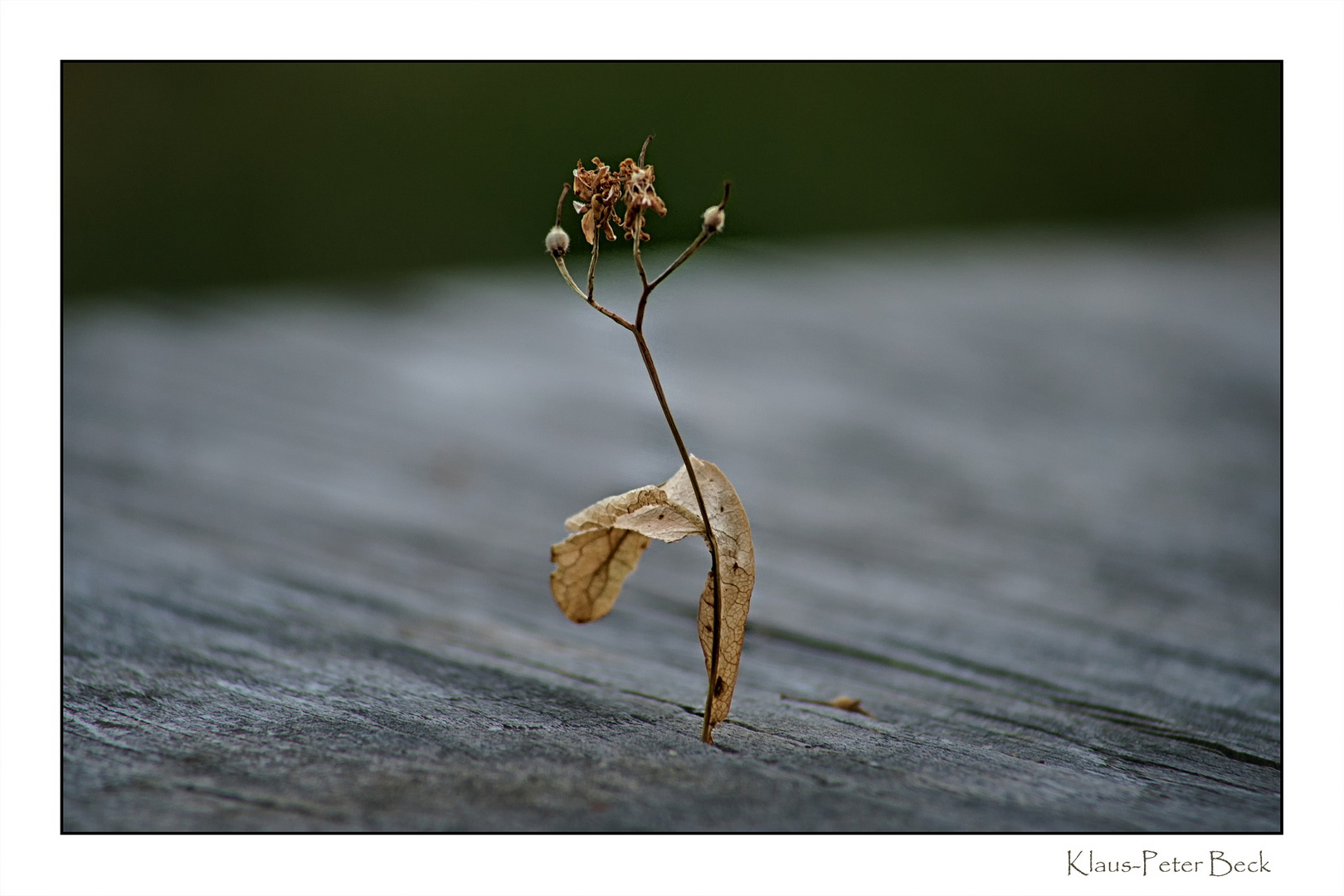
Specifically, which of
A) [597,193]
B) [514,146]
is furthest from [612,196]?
[514,146]

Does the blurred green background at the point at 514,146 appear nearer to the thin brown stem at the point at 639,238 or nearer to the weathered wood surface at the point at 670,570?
the weathered wood surface at the point at 670,570

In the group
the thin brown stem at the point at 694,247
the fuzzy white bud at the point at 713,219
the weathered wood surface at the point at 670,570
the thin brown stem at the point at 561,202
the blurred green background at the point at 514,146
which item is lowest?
the weathered wood surface at the point at 670,570

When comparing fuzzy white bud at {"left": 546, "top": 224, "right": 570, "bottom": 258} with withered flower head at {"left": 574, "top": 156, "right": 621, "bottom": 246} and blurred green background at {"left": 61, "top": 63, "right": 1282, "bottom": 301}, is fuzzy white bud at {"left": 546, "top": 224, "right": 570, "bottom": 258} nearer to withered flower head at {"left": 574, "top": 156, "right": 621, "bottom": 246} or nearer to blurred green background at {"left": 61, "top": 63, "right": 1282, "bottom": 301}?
withered flower head at {"left": 574, "top": 156, "right": 621, "bottom": 246}

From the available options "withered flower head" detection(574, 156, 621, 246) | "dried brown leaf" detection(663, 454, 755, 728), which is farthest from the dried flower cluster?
"dried brown leaf" detection(663, 454, 755, 728)

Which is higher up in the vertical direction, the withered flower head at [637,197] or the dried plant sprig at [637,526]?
the withered flower head at [637,197]

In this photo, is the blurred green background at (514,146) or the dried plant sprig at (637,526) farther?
→ the blurred green background at (514,146)

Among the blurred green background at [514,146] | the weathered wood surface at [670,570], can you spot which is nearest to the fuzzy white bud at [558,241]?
the weathered wood surface at [670,570]

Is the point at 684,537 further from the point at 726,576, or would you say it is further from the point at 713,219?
the point at 713,219

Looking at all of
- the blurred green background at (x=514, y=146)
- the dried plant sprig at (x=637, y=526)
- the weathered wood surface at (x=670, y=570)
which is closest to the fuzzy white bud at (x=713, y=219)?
the dried plant sprig at (x=637, y=526)
